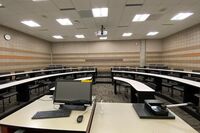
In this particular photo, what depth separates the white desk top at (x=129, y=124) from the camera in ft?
4.39

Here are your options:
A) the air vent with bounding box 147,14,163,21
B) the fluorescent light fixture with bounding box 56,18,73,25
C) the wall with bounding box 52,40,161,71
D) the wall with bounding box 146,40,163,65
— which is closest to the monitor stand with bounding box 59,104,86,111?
the fluorescent light fixture with bounding box 56,18,73,25

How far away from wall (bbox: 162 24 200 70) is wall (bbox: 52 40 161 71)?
1411mm

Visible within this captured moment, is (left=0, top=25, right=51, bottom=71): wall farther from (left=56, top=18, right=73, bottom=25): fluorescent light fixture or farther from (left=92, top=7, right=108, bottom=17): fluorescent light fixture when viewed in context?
(left=92, top=7, right=108, bottom=17): fluorescent light fixture

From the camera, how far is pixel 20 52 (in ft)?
25.7

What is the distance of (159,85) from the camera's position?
5.62 meters

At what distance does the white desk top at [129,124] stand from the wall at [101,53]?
32.5ft

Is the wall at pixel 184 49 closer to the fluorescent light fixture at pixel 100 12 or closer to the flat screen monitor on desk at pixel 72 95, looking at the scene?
the fluorescent light fixture at pixel 100 12

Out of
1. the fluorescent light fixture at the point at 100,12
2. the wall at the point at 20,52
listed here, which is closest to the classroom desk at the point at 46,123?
the fluorescent light fixture at the point at 100,12

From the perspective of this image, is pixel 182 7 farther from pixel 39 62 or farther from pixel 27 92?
pixel 39 62

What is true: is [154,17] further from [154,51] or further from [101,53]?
[101,53]

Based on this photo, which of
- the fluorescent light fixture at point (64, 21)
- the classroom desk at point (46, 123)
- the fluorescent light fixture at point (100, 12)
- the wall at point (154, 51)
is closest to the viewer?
the classroom desk at point (46, 123)

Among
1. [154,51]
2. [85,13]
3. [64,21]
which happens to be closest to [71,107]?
[85,13]

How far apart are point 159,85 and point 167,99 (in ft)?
2.91

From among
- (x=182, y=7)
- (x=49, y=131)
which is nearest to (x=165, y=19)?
(x=182, y=7)
